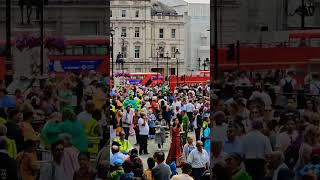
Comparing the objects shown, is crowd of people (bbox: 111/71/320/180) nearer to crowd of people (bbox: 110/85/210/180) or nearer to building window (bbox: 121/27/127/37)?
crowd of people (bbox: 110/85/210/180)

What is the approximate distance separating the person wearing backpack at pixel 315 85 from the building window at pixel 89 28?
5.40 feet

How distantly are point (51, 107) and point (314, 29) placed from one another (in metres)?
2.04

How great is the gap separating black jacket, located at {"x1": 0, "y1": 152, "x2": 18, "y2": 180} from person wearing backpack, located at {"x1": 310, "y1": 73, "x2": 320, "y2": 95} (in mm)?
2269

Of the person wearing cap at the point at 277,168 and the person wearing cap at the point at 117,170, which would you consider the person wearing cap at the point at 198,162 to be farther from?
the person wearing cap at the point at 277,168

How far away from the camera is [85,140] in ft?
15.3

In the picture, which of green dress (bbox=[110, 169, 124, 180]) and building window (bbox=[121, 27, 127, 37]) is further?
building window (bbox=[121, 27, 127, 37])

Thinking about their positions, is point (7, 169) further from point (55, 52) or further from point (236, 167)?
point (236, 167)

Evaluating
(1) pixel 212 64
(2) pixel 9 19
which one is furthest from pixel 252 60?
(2) pixel 9 19

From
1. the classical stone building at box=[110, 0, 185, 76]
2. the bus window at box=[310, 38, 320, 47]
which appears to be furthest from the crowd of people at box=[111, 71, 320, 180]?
the classical stone building at box=[110, 0, 185, 76]

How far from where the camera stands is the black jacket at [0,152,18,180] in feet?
15.0

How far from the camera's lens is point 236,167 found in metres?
4.70

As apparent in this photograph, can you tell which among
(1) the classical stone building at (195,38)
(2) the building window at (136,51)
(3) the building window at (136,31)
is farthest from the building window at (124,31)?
(1) the classical stone building at (195,38)

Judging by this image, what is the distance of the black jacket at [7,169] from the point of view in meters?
4.57

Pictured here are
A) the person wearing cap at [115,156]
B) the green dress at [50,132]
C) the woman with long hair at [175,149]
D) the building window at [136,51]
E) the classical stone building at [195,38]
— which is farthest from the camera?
the building window at [136,51]
